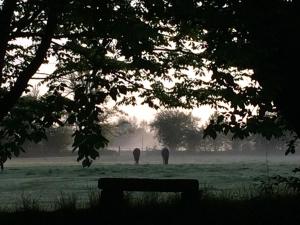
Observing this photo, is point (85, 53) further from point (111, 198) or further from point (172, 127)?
point (172, 127)

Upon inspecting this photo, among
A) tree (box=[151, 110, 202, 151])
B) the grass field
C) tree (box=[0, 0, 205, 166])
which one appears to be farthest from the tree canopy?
tree (box=[151, 110, 202, 151])

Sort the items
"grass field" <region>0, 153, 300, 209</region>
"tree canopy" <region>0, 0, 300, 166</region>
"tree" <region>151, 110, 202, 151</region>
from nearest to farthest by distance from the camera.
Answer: "tree canopy" <region>0, 0, 300, 166</region> < "grass field" <region>0, 153, 300, 209</region> < "tree" <region>151, 110, 202, 151</region>

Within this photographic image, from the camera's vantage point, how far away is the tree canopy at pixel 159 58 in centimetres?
443

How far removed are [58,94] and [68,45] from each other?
4.82 ft

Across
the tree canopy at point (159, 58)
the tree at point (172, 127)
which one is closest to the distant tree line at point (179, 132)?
the tree at point (172, 127)

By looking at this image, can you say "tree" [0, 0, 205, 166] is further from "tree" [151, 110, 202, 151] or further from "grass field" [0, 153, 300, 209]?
"tree" [151, 110, 202, 151]

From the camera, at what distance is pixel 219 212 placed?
5902 mm

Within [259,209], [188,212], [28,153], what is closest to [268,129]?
[259,209]

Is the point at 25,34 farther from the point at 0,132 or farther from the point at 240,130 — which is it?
the point at 240,130

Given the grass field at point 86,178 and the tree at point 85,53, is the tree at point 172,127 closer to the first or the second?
the grass field at point 86,178

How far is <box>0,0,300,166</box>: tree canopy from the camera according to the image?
4430mm

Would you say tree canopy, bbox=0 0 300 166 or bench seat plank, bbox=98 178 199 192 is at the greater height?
tree canopy, bbox=0 0 300 166

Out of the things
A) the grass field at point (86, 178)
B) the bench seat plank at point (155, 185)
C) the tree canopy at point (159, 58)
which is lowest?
the grass field at point (86, 178)

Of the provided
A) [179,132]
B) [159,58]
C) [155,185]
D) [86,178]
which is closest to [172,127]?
[179,132]
